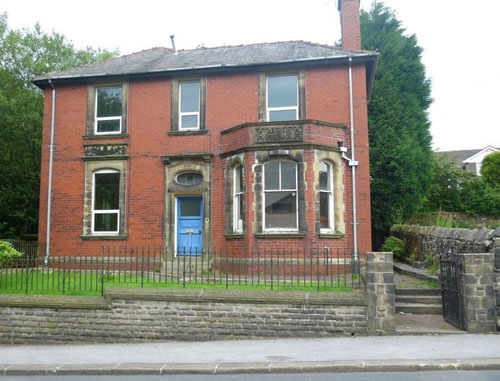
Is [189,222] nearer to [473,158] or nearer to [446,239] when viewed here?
[446,239]

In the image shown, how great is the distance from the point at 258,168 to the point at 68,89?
326 inches

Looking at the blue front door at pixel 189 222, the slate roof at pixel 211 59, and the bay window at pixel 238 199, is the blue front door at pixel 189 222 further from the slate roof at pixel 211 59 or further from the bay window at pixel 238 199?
the slate roof at pixel 211 59

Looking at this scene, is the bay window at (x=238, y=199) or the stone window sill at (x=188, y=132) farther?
the stone window sill at (x=188, y=132)

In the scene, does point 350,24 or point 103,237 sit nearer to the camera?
point 103,237

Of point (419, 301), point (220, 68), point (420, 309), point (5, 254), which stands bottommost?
point (420, 309)

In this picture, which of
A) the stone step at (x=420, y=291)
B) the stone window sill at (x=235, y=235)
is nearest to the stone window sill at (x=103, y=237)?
the stone window sill at (x=235, y=235)

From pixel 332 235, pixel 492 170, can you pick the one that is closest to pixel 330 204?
pixel 332 235

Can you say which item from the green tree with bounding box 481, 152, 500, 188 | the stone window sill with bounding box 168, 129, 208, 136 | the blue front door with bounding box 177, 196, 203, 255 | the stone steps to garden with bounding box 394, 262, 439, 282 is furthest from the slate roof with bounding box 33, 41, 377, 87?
the green tree with bounding box 481, 152, 500, 188

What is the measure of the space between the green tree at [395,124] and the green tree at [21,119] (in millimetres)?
16812

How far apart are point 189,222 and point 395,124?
1266 cm

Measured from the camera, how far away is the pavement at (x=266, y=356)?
7.20 meters

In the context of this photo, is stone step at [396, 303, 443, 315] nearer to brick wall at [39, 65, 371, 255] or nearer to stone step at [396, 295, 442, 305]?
stone step at [396, 295, 442, 305]

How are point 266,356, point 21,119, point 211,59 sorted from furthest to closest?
point 21,119, point 211,59, point 266,356

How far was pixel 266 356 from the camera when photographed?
789 centimetres
